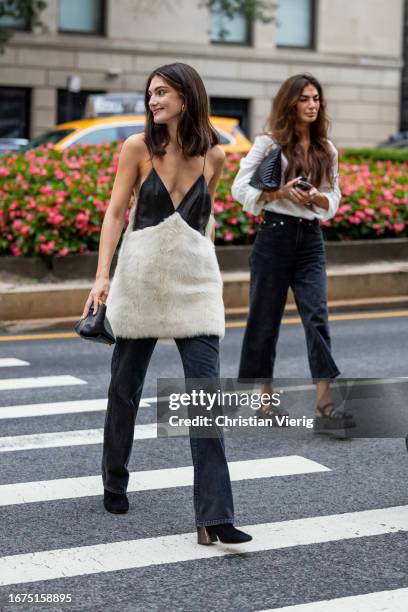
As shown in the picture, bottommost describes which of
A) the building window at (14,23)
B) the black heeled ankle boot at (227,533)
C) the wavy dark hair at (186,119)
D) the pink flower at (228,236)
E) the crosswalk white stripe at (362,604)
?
the crosswalk white stripe at (362,604)

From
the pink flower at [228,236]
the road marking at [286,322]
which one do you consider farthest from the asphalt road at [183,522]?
the pink flower at [228,236]

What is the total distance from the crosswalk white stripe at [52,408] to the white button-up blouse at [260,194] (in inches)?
64.2

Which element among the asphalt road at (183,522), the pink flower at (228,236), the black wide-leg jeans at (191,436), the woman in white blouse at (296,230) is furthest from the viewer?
the pink flower at (228,236)

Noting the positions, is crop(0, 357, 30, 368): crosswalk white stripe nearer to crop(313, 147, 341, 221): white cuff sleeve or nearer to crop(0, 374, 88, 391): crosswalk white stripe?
crop(0, 374, 88, 391): crosswalk white stripe

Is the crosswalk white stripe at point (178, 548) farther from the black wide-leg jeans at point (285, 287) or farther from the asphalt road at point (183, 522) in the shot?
the black wide-leg jeans at point (285, 287)

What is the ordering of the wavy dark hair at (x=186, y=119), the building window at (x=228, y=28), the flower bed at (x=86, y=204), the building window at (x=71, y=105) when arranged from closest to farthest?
the wavy dark hair at (x=186, y=119), the flower bed at (x=86, y=204), the building window at (x=71, y=105), the building window at (x=228, y=28)

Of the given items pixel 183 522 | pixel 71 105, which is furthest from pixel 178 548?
pixel 71 105

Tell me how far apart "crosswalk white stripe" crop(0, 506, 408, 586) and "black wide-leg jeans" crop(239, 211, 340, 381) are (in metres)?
1.67

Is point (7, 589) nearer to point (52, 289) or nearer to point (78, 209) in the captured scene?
point (52, 289)

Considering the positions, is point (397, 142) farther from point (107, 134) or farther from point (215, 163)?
point (215, 163)

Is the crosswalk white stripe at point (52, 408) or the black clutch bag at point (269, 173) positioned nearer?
the black clutch bag at point (269, 173)

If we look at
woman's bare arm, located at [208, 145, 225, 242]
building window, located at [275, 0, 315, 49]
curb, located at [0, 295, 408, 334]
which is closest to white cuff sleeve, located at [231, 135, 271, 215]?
woman's bare arm, located at [208, 145, 225, 242]

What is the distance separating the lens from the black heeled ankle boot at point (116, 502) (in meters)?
5.26

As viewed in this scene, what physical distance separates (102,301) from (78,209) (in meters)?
7.21
